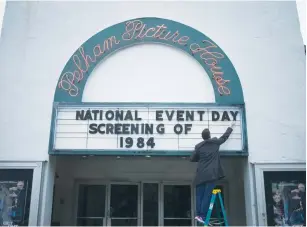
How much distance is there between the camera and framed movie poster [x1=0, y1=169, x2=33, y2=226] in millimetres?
6625

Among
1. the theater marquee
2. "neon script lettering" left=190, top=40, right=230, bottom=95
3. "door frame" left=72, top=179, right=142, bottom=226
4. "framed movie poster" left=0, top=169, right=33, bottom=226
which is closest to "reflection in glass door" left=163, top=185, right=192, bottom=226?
"door frame" left=72, top=179, right=142, bottom=226

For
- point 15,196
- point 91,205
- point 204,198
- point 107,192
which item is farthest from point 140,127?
point 91,205

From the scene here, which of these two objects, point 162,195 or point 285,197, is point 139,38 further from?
point 285,197

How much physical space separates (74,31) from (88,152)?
2507 mm

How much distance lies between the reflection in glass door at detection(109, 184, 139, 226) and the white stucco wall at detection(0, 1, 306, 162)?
2639 millimetres

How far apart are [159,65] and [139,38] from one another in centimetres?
69

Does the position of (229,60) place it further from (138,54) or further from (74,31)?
(74,31)

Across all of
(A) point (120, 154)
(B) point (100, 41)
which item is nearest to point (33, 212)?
(A) point (120, 154)

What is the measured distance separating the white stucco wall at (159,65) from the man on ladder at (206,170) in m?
0.77

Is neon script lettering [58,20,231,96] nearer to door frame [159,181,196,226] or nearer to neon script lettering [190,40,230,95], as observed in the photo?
neon script lettering [190,40,230,95]

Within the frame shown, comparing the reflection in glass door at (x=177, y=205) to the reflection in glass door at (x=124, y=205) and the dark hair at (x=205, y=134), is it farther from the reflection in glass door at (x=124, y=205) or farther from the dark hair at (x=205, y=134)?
the dark hair at (x=205, y=134)

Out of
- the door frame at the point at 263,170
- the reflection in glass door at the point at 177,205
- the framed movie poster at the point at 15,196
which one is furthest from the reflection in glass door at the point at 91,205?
the door frame at the point at 263,170

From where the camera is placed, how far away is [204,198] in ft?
20.8

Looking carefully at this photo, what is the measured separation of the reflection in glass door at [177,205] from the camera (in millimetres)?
8773
